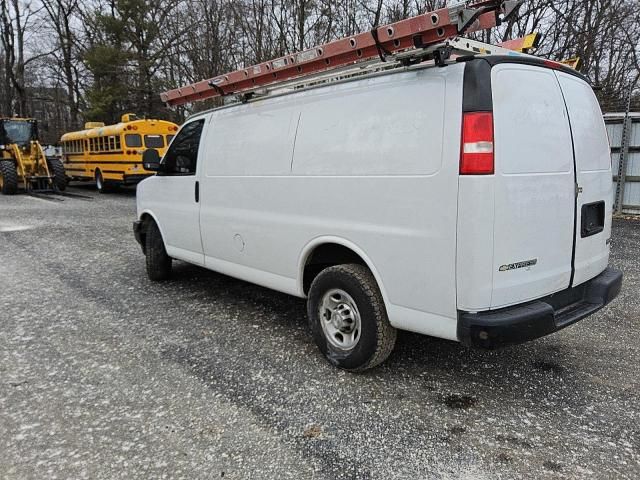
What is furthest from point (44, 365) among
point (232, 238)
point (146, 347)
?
point (232, 238)

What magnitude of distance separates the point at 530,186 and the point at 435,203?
1.80 feet

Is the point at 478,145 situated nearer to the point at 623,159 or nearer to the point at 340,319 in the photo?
the point at 340,319

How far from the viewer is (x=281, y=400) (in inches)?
124

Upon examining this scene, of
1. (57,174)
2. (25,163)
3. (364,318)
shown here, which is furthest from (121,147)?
(364,318)

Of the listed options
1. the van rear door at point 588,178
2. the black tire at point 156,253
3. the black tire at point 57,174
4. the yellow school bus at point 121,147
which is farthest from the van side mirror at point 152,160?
the black tire at point 57,174

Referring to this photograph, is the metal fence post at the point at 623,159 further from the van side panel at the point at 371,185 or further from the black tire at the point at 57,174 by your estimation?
the black tire at the point at 57,174

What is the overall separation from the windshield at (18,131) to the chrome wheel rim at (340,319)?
2019 cm

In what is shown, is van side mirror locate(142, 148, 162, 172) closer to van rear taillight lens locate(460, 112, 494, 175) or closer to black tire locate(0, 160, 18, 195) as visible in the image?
van rear taillight lens locate(460, 112, 494, 175)

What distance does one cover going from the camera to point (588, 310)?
10.5 ft

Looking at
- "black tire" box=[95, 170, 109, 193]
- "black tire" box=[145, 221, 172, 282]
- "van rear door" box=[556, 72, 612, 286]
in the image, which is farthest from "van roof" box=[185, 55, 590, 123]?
"black tire" box=[95, 170, 109, 193]

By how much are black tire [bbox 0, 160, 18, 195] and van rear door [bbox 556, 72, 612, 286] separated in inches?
757

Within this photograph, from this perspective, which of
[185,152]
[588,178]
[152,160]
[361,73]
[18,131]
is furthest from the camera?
[18,131]

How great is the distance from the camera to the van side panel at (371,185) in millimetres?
2820

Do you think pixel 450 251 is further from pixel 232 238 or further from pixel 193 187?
pixel 193 187
